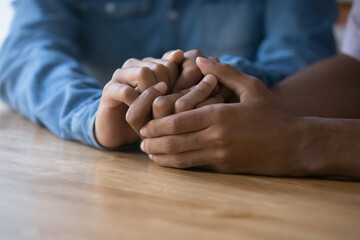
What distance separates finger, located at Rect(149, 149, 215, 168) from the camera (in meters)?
0.56

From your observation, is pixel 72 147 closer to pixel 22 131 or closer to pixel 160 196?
pixel 22 131

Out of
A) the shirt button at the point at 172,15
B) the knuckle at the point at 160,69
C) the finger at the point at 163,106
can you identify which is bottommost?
the finger at the point at 163,106

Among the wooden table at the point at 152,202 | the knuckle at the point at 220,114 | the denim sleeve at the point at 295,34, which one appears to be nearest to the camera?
the wooden table at the point at 152,202

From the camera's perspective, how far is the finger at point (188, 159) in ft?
1.83

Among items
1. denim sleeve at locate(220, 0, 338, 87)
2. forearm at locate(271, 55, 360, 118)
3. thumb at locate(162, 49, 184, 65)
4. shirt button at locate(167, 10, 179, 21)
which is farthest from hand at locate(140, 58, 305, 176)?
shirt button at locate(167, 10, 179, 21)

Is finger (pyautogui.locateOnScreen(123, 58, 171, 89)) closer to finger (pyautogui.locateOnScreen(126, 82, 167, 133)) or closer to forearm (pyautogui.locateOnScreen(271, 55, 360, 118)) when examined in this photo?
finger (pyautogui.locateOnScreen(126, 82, 167, 133))

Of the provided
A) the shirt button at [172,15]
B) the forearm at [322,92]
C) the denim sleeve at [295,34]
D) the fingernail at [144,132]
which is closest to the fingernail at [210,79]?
the fingernail at [144,132]

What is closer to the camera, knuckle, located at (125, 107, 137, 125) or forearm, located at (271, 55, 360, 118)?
knuckle, located at (125, 107, 137, 125)

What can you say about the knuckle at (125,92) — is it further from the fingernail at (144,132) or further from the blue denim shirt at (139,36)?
the blue denim shirt at (139,36)

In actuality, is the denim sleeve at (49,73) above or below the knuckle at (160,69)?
below

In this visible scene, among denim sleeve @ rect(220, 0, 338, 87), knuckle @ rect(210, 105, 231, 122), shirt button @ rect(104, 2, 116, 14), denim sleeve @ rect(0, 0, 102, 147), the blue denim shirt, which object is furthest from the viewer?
shirt button @ rect(104, 2, 116, 14)

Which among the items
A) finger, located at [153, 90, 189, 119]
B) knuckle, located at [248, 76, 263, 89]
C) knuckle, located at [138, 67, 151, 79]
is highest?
knuckle, located at [248, 76, 263, 89]

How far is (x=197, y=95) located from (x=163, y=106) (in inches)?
1.9

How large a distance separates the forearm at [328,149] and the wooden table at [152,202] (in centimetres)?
2
